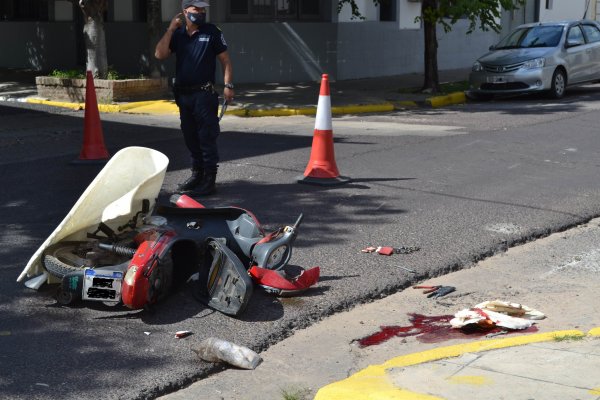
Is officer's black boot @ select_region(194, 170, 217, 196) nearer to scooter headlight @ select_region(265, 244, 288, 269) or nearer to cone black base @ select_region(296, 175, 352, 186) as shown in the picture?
cone black base @ select_region(296, 175, 352, 186)

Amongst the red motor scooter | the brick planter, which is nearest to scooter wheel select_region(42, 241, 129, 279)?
the red motor scooter

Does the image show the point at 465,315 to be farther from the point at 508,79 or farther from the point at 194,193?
the point at 508,79

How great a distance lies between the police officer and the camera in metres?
8.74

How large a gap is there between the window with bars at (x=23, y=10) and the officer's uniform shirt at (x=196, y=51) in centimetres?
1644

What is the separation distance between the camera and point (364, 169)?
34.7 ft

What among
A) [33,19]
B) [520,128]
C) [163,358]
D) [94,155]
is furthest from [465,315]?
[33,19]

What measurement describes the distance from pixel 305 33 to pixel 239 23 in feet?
5.70

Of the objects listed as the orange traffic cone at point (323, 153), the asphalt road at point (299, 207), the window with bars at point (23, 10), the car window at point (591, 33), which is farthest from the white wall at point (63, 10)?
the orange traffic cone at point (323, 153)

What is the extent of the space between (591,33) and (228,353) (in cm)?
1806

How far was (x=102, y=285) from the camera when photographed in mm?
5605

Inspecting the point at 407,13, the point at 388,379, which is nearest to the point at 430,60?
the point at 407,13

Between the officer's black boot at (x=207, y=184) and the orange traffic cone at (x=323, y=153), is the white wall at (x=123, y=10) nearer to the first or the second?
the orange traffic cone at (x=323, y=153)

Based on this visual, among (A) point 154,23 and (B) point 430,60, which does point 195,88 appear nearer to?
(A) point 154,23

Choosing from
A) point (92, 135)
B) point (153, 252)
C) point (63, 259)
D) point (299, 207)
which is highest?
point (92, 135)
